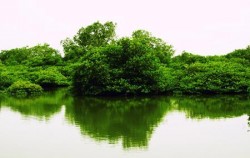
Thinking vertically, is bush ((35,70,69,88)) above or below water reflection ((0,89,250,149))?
above

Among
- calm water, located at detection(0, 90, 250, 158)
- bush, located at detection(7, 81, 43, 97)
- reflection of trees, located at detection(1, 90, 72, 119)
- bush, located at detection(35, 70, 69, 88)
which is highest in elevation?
bush, located at detection(35, 70, 69, 88)

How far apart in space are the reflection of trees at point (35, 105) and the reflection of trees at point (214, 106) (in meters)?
6.25

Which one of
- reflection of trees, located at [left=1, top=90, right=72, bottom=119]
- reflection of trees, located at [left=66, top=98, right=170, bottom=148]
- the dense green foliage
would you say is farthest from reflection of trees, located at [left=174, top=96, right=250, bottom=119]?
reflection of trees, located at [left=1, top=90, right=72, bottom=119]

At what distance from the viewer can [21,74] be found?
36.0m

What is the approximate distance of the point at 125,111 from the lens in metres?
21.2

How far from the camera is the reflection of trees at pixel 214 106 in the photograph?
20.1 meters

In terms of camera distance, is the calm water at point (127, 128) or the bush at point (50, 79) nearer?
the calm water at point (127, 128)

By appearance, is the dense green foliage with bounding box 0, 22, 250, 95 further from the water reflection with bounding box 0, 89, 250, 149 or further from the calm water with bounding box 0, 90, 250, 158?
the calm water with bounding box 0, 90, 250, 158

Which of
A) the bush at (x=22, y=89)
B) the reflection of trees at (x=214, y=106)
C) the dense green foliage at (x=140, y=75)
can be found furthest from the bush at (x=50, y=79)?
the reflection of trees at (x=214, y=106)

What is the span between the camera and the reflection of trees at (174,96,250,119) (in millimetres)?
20125

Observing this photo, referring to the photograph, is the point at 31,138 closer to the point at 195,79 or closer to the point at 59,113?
the point at 59,113

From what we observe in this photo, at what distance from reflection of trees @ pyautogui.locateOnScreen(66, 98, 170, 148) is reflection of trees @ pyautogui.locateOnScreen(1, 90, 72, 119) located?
94 centimetres

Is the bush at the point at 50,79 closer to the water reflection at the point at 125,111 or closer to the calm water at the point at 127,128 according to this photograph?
the water reflection at the point at 125,111

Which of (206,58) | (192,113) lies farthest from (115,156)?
(206,58)
